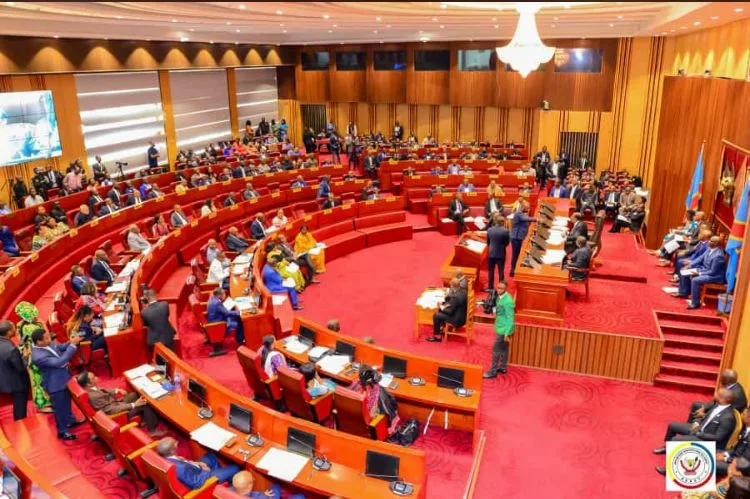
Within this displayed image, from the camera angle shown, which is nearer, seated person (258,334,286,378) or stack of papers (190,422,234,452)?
stack of papers (190,422,234,452)

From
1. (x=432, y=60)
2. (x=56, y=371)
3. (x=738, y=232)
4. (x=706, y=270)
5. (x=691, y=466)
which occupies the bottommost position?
(x=56, y=371)

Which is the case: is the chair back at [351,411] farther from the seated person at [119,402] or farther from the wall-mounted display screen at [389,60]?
the wall-mounted display screen at [389,60]

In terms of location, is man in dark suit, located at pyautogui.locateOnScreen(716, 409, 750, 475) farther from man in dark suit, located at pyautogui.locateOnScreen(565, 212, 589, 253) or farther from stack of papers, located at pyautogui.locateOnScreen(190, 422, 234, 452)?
man in dark suit, located at pyautogui.locateOnScreen(565, 212, 589, 253)

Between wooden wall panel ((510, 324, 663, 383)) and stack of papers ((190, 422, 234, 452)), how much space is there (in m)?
4.09

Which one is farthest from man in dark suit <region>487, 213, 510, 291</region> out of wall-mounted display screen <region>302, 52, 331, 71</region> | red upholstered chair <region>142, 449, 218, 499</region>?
wall-mounted display screen <region>302, 52, 331, 71</region>

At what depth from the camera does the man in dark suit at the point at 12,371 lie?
582cm

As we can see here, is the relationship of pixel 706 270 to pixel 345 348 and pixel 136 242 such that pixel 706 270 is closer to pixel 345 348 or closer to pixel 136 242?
pixel 345 348

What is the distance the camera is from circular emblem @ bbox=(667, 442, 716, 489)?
3691 millimetres

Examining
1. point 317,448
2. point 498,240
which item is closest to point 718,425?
point 317,448

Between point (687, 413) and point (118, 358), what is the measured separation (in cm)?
704

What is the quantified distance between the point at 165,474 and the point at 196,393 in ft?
4.98

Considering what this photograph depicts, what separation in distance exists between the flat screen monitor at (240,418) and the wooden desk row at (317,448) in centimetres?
4

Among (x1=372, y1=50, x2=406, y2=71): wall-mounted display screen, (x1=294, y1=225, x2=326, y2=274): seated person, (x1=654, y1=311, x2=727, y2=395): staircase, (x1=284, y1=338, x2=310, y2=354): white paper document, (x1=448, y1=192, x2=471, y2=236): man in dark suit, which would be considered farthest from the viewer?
(x1=372, y1=50, x2=406, y2=71): wall-mounted display screen

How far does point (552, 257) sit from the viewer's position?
8.98 meters
